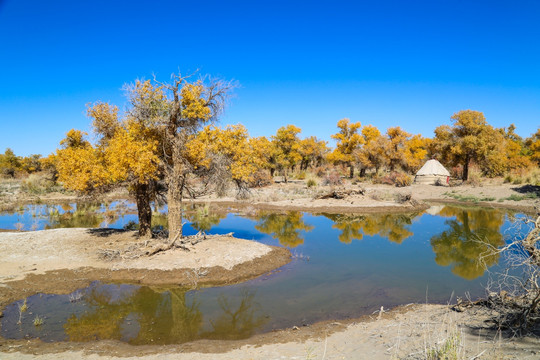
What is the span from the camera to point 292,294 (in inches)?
408

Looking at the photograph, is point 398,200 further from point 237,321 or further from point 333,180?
point 237,321

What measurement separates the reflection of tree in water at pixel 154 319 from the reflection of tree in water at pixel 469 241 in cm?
650

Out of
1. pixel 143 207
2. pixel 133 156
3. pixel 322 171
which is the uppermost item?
pixel 322 171

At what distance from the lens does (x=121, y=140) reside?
1222 centimetres

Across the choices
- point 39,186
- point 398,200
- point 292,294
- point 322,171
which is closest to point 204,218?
point 292,294

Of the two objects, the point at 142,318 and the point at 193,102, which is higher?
the point at 193,102

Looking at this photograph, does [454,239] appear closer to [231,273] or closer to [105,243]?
[231,273]

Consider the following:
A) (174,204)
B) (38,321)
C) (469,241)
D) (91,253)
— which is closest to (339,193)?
(469,241)

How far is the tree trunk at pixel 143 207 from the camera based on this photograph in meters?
14.1

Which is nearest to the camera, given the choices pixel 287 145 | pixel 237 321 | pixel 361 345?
pixel 361 345

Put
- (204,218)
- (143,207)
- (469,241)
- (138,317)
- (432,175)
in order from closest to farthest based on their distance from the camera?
1. (138,317)
2. (143,207)
3. (469,241)
4. (204,218)
5. (432,175)

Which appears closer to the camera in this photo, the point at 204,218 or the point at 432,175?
the point at 204,218

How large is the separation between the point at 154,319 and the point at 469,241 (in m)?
15.3

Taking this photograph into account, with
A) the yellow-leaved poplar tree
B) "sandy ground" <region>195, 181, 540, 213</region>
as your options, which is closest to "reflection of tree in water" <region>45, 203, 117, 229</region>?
"sandy ground" <region>195, 181, 540, 213</region>
